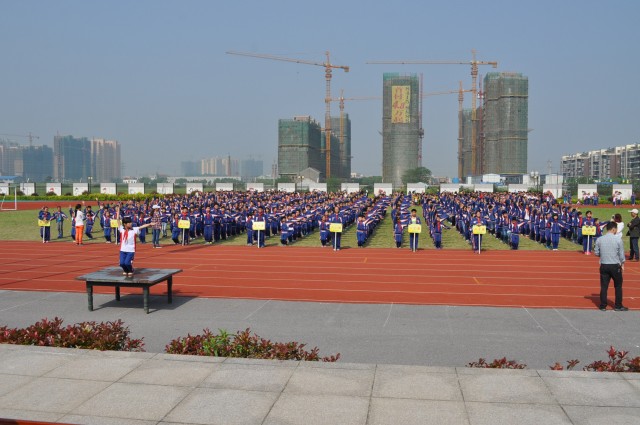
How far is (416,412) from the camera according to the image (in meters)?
5.59

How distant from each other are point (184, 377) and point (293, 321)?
12.0ft

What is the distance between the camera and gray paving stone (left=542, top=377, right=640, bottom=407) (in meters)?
5.78

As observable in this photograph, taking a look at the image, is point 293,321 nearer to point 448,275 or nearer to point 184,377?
point 184,377

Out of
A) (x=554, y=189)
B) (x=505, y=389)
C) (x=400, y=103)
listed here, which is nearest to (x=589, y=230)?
(x=505, y=389)

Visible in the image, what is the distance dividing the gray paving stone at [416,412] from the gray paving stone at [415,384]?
0.15 metres

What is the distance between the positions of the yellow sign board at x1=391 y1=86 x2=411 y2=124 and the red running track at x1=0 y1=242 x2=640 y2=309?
12496cm

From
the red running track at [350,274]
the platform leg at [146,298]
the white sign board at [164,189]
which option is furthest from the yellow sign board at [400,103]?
the platform leg at [146,298]

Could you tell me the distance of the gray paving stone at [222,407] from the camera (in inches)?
215

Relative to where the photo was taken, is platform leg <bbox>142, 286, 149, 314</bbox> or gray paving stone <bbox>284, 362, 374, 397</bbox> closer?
gray paving stone <bbox>284, 362, 374, 397</bbox>

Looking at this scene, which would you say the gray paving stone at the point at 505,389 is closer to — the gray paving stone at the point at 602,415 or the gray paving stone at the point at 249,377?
the gray paving stone at the point at 602,415

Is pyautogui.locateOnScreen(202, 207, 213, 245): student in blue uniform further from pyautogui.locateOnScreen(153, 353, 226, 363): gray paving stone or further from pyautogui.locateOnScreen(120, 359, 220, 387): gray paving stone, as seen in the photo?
pyautogui.locateOnScreen(120, 359, 220, 387): gray paving stone

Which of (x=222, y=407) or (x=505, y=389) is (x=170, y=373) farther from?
(x=505, y=389)

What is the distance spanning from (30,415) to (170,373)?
1583 millimetres

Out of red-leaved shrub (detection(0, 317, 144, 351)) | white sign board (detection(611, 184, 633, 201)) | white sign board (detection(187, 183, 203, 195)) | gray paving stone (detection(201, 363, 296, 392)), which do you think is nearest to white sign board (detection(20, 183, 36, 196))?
white sign board (detection(187, 183, 203, 195))
